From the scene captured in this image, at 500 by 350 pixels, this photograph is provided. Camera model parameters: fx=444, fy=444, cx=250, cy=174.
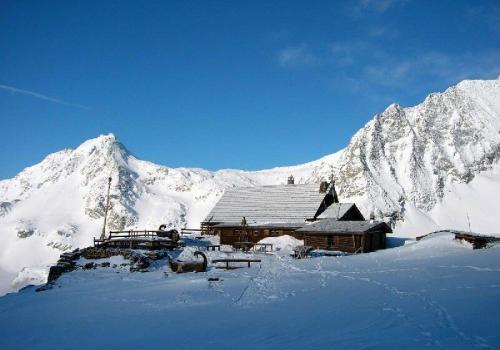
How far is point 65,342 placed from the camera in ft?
42.3

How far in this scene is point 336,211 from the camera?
5066 cm

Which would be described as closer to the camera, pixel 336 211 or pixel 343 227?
pixel 343 227

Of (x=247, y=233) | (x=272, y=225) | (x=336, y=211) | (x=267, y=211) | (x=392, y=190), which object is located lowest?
(x=247, y=233)

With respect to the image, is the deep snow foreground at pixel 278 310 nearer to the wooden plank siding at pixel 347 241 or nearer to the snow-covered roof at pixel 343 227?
the wooden plank siding at pixel 347 241

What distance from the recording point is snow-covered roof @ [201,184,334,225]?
5172cm

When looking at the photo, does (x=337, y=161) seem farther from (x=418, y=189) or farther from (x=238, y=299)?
(x=238, y=299)

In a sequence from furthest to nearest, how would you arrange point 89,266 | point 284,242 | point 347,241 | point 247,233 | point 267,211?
point 267,211
point 247,233
point 284,242
point 347,241
point 89,266

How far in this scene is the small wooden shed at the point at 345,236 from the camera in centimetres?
4100

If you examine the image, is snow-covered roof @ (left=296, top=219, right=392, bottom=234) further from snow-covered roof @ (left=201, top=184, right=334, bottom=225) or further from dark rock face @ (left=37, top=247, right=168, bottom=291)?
dark rock face @ (left=37, top=247, right=168, bottom=291)

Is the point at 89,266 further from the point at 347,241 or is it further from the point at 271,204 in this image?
the point at 271,204

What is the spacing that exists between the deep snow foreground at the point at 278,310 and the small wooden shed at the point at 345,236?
15.8 meters

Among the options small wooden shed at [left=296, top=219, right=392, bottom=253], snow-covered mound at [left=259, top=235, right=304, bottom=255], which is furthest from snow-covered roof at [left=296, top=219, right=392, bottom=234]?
snow-covered mound at [left=259, top=235, right=304, bottom=255]

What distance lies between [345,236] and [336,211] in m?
8.97

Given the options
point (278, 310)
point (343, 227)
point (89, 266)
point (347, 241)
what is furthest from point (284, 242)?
point (278, 310)
